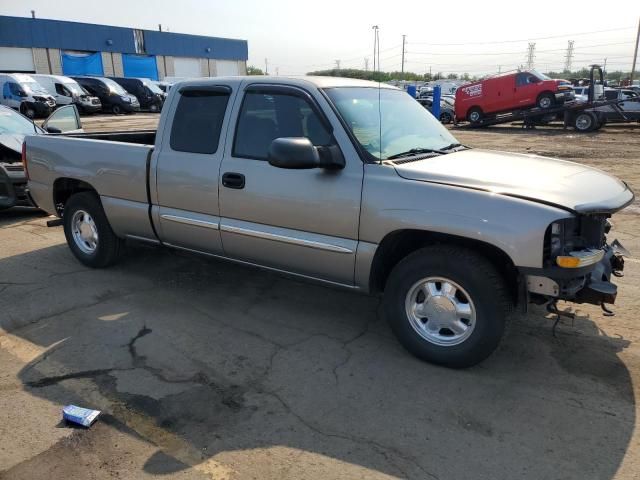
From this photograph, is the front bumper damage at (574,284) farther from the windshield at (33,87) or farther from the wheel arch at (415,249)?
the windshield at (33,87)

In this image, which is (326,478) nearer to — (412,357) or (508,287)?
(412,357)

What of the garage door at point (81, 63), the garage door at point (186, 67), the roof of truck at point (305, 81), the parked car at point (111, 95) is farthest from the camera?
the garage door at point (186, 67)

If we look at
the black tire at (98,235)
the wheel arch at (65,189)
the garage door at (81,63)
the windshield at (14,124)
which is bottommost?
the black tire at (98,235)

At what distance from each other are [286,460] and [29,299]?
331cm

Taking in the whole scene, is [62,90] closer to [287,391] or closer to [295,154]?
[295,154]

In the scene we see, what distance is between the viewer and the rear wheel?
26.4 metres

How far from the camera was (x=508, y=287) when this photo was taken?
349 centimetres

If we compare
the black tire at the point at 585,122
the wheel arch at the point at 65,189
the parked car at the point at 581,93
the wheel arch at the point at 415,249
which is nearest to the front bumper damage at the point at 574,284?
the wheel arch at the point at 415,249

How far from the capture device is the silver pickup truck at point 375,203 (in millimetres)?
3246

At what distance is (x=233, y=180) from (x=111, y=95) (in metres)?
33.1

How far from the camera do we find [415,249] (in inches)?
151

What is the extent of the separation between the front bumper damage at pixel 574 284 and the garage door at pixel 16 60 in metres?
50.1

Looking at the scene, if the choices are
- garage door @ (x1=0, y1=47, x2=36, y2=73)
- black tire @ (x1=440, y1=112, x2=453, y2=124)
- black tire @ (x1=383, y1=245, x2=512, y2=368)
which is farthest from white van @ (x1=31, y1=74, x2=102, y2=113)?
black tire @ (x1=383, y1=245, x2=512, y2=368)

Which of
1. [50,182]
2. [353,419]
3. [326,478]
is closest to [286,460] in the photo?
[326,478]
